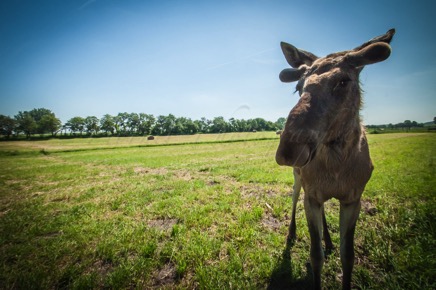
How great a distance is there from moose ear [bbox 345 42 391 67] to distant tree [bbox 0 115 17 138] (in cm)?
12604

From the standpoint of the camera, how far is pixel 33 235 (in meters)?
4.56

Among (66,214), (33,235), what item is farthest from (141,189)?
(33,235)

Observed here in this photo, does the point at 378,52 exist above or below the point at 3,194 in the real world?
above

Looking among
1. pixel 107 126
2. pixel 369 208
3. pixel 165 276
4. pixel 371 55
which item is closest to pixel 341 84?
pixel 371 55

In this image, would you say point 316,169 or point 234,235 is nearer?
point 316,169

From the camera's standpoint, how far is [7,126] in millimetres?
82062

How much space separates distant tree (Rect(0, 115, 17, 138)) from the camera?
80.1 m

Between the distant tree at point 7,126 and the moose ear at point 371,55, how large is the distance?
414ft

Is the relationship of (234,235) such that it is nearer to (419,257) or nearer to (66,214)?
(419,257)

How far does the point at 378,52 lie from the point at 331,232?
3935 millimetres

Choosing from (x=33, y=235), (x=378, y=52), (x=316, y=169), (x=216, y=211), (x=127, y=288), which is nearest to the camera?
(x=378, y=52)

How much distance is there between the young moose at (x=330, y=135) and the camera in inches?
62.0

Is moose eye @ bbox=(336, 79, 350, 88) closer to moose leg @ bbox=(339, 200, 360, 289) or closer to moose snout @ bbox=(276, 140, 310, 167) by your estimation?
moose snout @ bbox=(276, 140, 310, 167)

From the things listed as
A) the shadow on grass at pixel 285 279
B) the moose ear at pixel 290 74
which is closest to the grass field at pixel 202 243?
the shadow on grass at pixel 285 279
